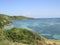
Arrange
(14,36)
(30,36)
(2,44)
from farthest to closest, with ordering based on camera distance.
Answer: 1. (30,36)
2. (14,36)
3. (2,44)

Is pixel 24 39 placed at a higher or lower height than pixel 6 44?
lower

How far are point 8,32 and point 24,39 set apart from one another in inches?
58.9

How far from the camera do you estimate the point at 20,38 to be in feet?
55.9

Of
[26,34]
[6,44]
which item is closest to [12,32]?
[26,34]

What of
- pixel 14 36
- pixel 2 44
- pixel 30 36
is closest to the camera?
pixel 2 44

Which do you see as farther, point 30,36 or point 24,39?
point 30,36

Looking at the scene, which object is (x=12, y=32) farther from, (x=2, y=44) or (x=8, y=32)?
(x=2, y=44)

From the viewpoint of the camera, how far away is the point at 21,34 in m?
17.4

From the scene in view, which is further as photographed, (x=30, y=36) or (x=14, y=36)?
(x=30, y=36)

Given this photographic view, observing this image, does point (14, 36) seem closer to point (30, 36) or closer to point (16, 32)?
point (16, 32)

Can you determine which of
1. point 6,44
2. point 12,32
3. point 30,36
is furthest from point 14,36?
point 6,44

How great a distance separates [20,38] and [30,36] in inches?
55.4

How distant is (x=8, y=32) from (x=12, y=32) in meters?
0.36

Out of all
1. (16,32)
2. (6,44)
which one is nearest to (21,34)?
(16,32)
